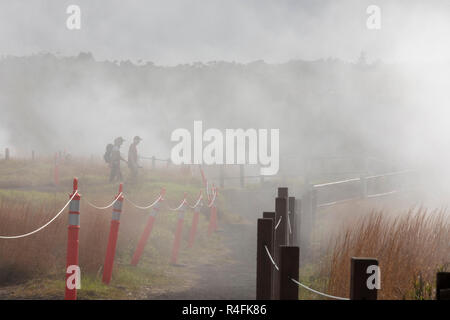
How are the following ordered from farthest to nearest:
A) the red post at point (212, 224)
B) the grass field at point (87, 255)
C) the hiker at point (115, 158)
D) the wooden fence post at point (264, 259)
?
the hiker at point (115, 158), the red post at point (212, 224), the grass field at point (87, 255), the wooden fence post at point (264, 259)

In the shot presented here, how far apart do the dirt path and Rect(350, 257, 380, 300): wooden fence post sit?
200 inches

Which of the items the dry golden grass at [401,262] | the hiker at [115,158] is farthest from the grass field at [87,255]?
the hiker at [115,158]

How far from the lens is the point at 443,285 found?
400cm

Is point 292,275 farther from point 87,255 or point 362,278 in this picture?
point 87,255

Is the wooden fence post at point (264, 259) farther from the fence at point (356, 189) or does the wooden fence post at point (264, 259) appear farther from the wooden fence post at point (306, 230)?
the fence at point (356, 189)

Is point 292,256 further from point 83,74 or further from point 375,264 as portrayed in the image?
point 83,74

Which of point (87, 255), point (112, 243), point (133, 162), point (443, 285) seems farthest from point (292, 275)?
point (133, 162)

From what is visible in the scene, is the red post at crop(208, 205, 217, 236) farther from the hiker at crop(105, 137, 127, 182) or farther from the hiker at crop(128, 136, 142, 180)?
the hiker at crop(128, 136, 142, 180)

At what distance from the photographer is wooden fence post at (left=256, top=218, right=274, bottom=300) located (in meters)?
5.85

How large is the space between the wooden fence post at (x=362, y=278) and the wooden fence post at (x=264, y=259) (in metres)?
2.05

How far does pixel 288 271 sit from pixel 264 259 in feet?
4.15

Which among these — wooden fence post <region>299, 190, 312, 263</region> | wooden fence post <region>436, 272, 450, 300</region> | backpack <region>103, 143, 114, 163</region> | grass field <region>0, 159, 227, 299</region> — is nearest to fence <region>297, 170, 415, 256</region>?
wooden fence post <region>299, 190, 312, 263</region>

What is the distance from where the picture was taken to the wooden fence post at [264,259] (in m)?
5.85

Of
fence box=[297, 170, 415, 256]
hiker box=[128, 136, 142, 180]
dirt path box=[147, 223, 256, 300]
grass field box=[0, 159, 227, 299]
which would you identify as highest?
hiker box=[128, 136, 142, 180]
